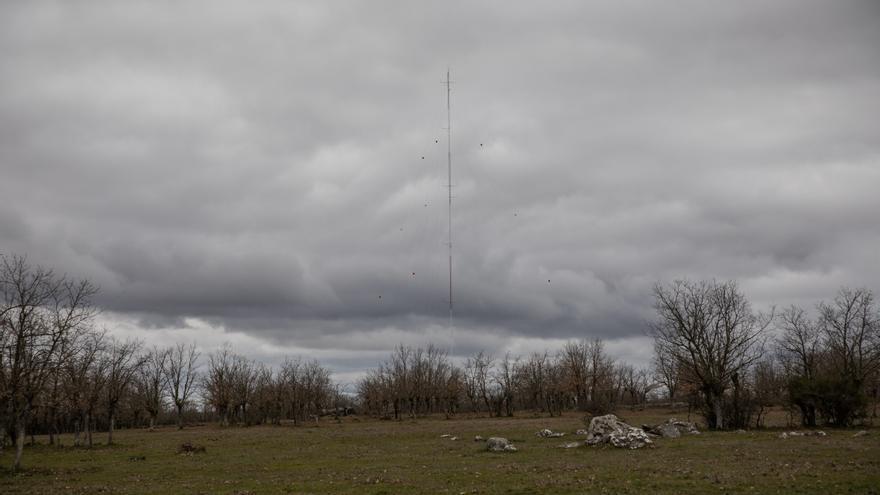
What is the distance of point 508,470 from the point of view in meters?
29.2

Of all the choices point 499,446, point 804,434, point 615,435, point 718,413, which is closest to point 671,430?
point 804,434

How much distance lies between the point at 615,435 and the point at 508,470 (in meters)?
12.3

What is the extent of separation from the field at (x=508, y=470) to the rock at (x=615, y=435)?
1215 mm

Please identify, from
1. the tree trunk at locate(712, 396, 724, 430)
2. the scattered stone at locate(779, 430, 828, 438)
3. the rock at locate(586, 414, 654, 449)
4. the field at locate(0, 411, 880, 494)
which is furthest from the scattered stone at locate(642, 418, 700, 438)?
the rock at locate(586, 414, 654, 449)

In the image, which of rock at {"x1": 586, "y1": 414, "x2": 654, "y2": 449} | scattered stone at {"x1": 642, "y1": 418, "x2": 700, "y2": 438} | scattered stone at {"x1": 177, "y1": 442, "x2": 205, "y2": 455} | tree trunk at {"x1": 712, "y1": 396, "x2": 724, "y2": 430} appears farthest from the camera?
tree trunk at {"x1": 712, "y1": 396, "x2": 724, "y2": 430}

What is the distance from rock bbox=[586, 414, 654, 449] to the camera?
125 ft

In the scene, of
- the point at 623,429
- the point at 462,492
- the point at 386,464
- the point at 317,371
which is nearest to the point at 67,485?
the point at 386,464

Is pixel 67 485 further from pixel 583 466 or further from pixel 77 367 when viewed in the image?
pixel 77 367

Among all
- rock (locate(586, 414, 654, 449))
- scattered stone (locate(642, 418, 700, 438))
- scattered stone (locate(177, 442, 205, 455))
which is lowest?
scattered stone (locate(177, 442, 205, 455))

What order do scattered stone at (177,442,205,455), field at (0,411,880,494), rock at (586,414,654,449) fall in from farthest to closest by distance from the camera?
1. scattered stone at (177,442,205,455)
2. rock at (586,414,654,449)
3. field at (0,411,880,494)

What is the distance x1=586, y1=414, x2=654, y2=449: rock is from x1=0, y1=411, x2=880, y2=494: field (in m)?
1.21

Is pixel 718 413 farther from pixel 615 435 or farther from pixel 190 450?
pixel 190 450

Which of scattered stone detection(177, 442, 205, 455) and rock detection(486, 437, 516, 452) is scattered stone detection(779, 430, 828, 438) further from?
scattered stone detection(177, 442, 205, 455)

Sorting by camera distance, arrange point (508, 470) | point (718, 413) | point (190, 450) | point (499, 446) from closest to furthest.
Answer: point (508, 470) < point (499, 446) < point (190, 450) < point (718, 413)
